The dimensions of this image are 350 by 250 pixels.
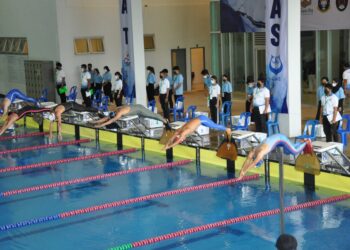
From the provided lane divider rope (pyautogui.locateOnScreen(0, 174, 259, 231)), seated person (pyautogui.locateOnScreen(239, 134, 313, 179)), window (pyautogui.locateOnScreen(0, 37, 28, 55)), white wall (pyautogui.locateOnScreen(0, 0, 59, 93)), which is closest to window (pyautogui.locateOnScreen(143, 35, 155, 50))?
white wall (pyautogui.locateOnScreen(0, 0, 59, 93))

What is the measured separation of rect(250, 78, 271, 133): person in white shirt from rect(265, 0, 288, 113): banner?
0.52m

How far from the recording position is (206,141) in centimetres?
1371

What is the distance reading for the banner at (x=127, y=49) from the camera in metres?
17.7

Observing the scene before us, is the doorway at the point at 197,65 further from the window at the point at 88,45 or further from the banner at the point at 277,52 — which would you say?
the banner at the point at 277,52

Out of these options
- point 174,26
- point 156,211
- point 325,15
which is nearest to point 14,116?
point 156,211

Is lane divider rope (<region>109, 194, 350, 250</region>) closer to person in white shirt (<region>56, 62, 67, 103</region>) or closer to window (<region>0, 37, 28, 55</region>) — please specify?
person in white shirt (<region>56, 62, 67, 103</region>)

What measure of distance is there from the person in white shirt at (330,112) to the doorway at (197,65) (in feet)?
43.8

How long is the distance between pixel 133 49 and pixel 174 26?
21.9 feet

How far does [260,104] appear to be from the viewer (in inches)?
525

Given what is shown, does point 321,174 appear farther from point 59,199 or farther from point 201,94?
point 201,94

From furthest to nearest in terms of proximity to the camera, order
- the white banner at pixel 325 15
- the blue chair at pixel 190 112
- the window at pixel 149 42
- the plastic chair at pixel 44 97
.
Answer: the window at pixel 149 42 < the plastic chair at pixel 44 97 < the white banner at pixel 325 15 < the blue chair at pixel 190 112

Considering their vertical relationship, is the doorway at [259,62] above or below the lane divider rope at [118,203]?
above

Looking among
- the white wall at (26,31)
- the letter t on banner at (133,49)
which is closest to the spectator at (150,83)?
the letter t on banner at (133,49)

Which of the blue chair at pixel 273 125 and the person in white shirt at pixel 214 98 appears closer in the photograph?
the blue chair at pixel 273 125
